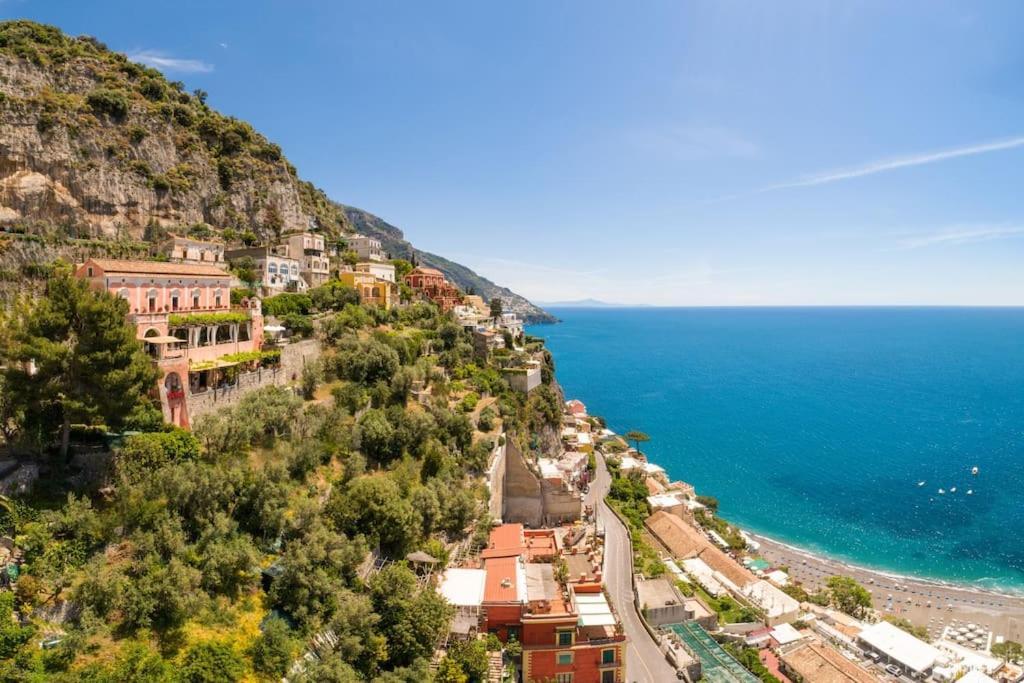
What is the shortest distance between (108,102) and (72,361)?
131 ft

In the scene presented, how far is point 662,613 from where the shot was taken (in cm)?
2852

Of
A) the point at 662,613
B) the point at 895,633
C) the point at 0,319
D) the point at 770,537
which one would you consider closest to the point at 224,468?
the point at 0,319

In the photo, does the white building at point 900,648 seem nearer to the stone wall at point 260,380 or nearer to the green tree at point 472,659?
the green tree at point 472,659

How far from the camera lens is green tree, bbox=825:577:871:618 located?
3759 cm

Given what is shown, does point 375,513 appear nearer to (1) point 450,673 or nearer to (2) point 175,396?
(1) point 450,673

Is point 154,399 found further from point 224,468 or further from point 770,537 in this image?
point 770,537

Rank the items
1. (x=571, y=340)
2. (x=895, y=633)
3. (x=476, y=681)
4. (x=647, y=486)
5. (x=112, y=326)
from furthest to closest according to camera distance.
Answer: (x=571, y=340)
(x=647, y=486)
(x=895, y=633)
(x=476, y=681)
(x=112, y=326)

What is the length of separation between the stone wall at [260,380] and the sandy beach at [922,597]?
40.9m

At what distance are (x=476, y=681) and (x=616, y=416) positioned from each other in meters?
67.0

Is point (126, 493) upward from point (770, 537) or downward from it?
upward

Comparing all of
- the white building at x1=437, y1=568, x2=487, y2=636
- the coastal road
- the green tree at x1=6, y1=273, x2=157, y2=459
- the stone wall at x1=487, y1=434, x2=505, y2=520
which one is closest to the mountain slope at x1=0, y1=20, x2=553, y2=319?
the green tree at x1=6, y1=273, x2=157, y2=459

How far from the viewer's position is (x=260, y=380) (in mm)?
28891

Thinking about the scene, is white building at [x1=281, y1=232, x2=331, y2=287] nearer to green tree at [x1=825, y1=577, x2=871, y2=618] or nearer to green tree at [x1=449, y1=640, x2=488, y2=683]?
green tree at [x1=449, y1=640, x2=488, y2=683]

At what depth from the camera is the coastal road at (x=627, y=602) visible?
23953mm
